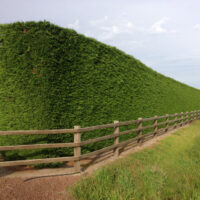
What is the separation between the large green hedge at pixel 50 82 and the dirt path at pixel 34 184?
0.59m

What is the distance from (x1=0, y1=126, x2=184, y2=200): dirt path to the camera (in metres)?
3.08

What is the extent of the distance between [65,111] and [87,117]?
0.90 metres

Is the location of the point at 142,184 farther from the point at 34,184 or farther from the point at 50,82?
the point at 50,82

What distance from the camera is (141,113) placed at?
27.5 feet

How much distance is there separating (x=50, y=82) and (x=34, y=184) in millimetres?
2674

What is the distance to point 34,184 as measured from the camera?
3545 millimetres

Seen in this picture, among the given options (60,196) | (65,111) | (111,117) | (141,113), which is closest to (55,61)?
(65,111)

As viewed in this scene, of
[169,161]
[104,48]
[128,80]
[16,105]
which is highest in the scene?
[104,48]

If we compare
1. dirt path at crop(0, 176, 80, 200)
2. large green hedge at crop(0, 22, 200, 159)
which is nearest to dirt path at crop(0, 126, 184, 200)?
dirt path at crop(0, 176, 80, 200)

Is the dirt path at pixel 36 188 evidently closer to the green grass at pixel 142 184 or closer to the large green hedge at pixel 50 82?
the green grass at pixel 142 184

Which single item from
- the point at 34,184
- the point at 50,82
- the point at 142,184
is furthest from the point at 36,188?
the point at 50,82

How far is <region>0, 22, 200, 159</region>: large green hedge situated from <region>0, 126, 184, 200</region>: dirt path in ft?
1.92

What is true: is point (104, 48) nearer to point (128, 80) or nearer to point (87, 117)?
point (128, 80)

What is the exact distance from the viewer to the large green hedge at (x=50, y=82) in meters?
4.52
